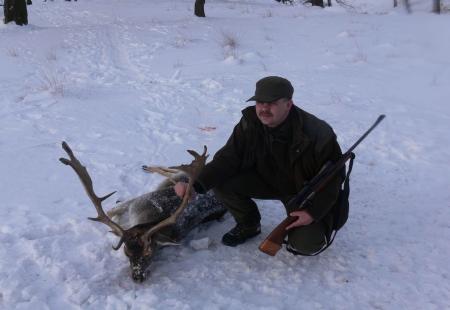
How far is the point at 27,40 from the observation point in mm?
13633

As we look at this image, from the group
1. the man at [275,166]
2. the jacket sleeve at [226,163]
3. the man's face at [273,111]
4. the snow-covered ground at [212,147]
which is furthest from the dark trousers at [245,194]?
the man's face at [273,111]

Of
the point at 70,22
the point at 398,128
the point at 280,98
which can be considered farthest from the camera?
the point at 70,22

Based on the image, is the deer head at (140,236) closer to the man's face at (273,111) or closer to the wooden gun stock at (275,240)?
the man's face at (273,111)

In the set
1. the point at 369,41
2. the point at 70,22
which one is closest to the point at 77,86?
the point at 369,41

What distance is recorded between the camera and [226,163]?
14.2 feet

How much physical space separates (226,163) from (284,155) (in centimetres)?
49

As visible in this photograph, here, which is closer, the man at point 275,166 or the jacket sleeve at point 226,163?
the man at point 275,166

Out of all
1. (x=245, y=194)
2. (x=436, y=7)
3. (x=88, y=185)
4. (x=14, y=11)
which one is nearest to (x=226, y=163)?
(x=245, y=194)

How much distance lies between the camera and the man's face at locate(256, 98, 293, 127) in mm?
3898

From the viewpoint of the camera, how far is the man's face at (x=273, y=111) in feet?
12.8

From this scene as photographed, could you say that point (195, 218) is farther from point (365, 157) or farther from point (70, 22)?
point (70, 22)

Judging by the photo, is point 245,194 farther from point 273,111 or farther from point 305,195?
point 273,111

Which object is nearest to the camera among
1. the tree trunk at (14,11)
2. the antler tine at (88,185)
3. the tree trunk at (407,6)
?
the antler tine at (88,185)

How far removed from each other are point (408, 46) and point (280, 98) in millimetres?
8819
